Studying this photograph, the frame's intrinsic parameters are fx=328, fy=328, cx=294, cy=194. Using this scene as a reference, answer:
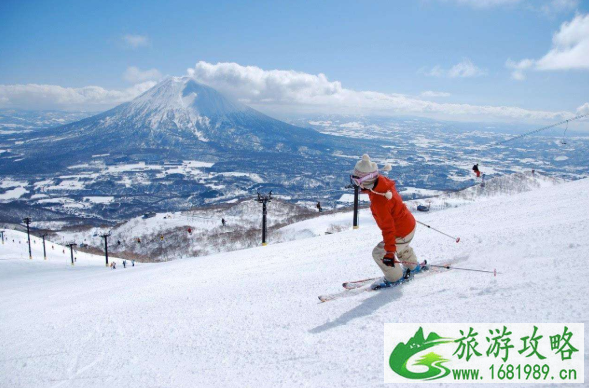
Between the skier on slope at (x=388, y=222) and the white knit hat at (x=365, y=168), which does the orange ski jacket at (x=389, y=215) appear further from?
the white knit hat at (x=365, y=168)

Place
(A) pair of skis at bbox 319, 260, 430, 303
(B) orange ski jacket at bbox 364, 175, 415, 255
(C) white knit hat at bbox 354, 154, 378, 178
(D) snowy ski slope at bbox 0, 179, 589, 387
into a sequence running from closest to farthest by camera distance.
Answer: (D) snowy ski slope at bbox 0, 179, 589, 387 < (B) orange ski jacket at bbox 364, 175, 415, 255 < (C) white knit hat at bbox 354, 154, 378, 178 < (A) pair of skis at bbox 319, 260, 430, 303

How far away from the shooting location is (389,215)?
15.8 ft

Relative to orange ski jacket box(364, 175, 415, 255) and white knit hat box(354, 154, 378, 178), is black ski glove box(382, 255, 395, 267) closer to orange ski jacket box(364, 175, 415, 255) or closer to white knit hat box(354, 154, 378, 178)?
orange ski jacket box(364, 175, 415, 255)

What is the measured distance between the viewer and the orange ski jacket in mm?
4771

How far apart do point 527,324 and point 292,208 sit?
90888mm

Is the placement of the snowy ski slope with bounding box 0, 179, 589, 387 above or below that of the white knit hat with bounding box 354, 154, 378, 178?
below

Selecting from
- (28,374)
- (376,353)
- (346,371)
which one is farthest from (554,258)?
(28,374)

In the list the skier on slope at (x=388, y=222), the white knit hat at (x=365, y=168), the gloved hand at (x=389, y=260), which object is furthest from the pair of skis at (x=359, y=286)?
the white knit hat at (x=365, y=168)

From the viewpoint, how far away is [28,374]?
207 inches

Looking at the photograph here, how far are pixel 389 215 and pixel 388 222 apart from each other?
11 cm

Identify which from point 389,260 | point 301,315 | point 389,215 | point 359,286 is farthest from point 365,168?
point 301,315

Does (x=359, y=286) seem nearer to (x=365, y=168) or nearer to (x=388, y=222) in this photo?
(x=388, y=222)

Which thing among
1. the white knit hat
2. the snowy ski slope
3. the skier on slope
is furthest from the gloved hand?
the white knit hat

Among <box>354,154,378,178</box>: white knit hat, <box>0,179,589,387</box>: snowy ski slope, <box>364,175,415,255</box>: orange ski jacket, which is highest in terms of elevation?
<box>354,154,378,178</box>: white knit hat
